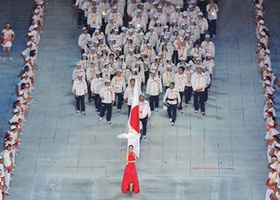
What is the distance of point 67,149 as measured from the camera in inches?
1629

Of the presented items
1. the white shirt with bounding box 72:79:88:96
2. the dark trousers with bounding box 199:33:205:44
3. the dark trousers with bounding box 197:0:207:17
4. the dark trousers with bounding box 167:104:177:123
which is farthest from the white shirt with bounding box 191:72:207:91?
the dark trousers with bounding box 197:0:207:17

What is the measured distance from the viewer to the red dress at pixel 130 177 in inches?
1503

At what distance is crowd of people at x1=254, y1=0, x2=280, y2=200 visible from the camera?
37969 millimetres

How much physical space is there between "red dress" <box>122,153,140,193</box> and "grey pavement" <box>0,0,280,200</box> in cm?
28

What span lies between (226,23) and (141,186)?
11.9m

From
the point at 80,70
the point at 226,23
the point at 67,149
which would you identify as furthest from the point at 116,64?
the point at 226,23

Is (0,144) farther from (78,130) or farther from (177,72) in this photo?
(177,72)

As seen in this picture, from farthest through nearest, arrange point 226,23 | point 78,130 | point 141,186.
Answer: point 226,23 < point 78,130 < point 141,186

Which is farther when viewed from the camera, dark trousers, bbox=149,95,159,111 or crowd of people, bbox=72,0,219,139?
dark trousers, bbox=149,95,159,111

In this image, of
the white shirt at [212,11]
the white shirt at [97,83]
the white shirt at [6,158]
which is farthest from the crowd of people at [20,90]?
the white shirt at [212,11]

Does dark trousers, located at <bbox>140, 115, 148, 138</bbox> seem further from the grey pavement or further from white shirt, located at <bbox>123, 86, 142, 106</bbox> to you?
white shirt, located at <bbox>123, 86, 142, 106</bbox>

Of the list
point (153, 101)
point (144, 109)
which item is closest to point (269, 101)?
point (153, 101)

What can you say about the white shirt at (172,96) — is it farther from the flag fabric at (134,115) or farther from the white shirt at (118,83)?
the flag fabric at (134,115)

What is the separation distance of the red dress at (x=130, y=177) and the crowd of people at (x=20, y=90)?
396 cm
